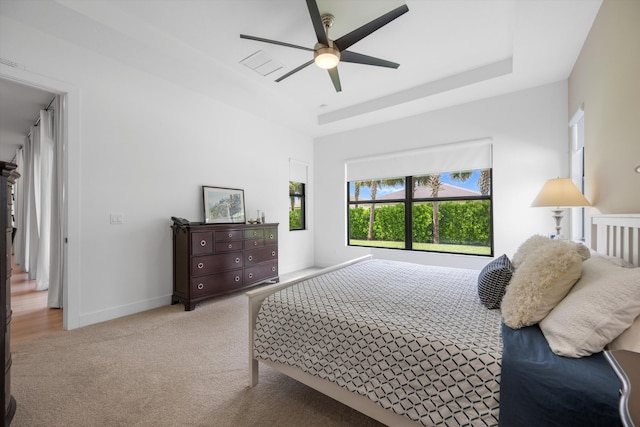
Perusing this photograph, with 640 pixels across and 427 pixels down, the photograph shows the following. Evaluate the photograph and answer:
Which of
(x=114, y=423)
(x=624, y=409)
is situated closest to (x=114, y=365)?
(x=114, y=423)

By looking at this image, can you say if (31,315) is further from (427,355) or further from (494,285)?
Result: (494,285)

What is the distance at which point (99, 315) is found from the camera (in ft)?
9.05

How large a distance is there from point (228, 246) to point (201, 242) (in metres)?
0.39

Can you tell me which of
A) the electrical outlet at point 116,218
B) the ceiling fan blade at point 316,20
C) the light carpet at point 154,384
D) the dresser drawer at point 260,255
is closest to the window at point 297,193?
the dresser drawer at point 260,255

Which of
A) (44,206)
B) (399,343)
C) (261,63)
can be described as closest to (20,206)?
(44,206)

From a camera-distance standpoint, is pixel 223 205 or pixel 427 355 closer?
pixel 427 355

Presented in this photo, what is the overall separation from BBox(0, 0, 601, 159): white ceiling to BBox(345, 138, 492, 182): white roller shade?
0.66 m

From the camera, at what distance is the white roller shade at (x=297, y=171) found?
16.8 ft

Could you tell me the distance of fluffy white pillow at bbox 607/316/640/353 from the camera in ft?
2.96

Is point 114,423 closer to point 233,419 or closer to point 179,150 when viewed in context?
point 233,419

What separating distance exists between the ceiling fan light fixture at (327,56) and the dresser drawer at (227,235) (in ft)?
7.40

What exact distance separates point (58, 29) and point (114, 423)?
10.5 ft

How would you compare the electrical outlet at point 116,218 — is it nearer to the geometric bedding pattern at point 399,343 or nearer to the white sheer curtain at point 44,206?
the white sheer curtain at point 44,206

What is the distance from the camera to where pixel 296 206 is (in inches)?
211
